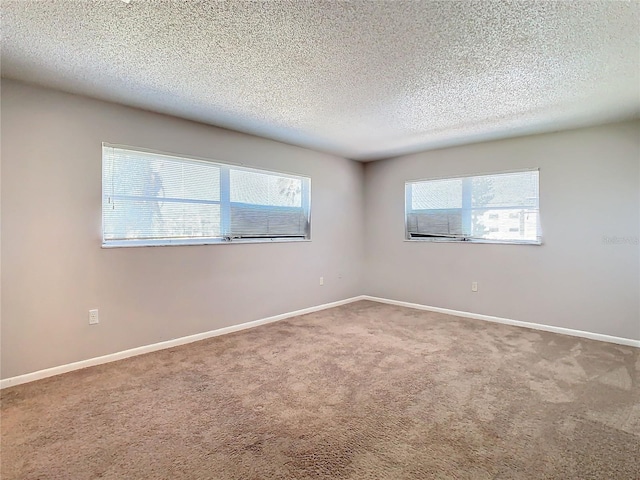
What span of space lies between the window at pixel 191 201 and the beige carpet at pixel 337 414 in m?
1.17

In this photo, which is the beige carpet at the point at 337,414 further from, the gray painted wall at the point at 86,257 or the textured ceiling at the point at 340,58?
the textured ceiling at the point at 340,58

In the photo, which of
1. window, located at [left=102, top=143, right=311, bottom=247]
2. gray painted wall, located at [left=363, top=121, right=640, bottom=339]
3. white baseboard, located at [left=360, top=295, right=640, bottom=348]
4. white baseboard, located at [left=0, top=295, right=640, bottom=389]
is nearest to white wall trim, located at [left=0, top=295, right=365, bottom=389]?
white baseboard, located at [left=0, top=295, right=640, bottom=389]

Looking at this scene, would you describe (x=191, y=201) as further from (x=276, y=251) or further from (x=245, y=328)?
(x=245, y=328)

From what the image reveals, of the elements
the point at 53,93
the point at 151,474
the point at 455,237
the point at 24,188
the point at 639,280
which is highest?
the point at 53,93

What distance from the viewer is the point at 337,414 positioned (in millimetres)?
2135

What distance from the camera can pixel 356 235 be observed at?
18.2ft

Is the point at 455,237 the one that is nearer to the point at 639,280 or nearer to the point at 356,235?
the point at 356,235

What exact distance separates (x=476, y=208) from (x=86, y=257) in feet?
14.6

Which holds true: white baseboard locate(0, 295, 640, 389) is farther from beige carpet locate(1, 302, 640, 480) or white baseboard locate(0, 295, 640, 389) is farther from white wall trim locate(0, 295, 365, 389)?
beige carpet locate(1, 302, 640, 480)

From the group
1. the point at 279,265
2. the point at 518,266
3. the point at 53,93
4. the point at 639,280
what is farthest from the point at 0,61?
the point at 639,280

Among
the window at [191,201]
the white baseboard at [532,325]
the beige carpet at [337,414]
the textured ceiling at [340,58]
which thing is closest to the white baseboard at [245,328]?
the white baseboard at [532,325]

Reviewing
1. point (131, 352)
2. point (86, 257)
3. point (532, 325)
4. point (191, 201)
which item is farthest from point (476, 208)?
point (86, 257)

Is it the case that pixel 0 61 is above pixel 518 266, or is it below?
above

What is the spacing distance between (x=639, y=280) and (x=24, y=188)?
566 centimetres
